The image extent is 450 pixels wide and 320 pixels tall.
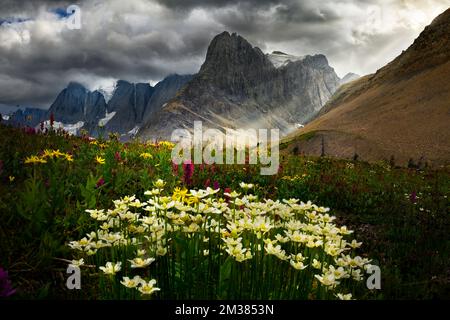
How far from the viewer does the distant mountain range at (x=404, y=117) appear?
50.8 metres

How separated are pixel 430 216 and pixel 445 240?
1.80 m

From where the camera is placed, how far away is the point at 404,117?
69375 millimetres

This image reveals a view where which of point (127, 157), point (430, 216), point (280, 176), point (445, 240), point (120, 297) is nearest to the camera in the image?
point (120, 297)

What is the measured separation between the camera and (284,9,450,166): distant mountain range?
1999 inches

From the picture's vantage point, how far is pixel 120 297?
118 inches

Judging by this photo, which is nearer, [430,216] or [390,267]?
[390,267]

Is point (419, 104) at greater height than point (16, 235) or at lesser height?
greater

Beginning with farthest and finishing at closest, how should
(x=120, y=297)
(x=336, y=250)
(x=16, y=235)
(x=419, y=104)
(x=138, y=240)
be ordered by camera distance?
(x=419, y=104), (x=16, y=235), (x=138, y=240), (x=336, y=250), (x=120, y=297)

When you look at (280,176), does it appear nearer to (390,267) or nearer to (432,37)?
(390,267)
